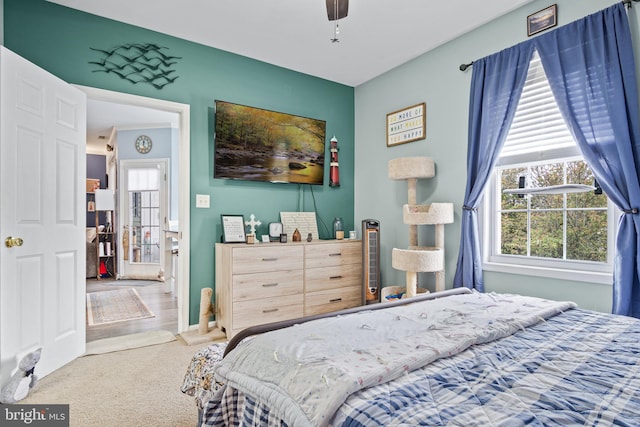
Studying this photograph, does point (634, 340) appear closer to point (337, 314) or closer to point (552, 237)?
point (337, 314)

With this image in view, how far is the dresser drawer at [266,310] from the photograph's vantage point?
3.05m

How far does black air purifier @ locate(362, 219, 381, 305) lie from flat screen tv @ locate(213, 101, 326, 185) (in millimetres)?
871

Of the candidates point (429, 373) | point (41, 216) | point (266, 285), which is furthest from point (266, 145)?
point (429, 373)

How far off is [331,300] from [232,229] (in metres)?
1.24

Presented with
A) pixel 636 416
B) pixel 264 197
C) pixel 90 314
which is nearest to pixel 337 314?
pixel 636 416

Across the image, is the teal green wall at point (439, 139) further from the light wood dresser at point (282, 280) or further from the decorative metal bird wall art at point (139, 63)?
the decorative metal bird wall art at point (139, 63)

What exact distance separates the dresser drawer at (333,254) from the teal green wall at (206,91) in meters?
0.53

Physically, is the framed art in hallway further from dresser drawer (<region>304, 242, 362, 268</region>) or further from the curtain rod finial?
dresser drawer (<region>304, 242, 362, 268</region>)

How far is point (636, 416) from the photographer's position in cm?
78

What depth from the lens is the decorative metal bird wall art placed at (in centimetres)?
294

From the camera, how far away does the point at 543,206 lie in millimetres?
2691

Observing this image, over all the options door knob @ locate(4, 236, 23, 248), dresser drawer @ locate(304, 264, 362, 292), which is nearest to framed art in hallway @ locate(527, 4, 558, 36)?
dresser drawer @ locate(304, 264, 362, 292)

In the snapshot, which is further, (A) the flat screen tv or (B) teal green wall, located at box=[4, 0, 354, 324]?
(A) the flat screen tv

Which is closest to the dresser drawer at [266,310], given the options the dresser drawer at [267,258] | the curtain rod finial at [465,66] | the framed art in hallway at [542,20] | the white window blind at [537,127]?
the dresser drawer at [267,258]
